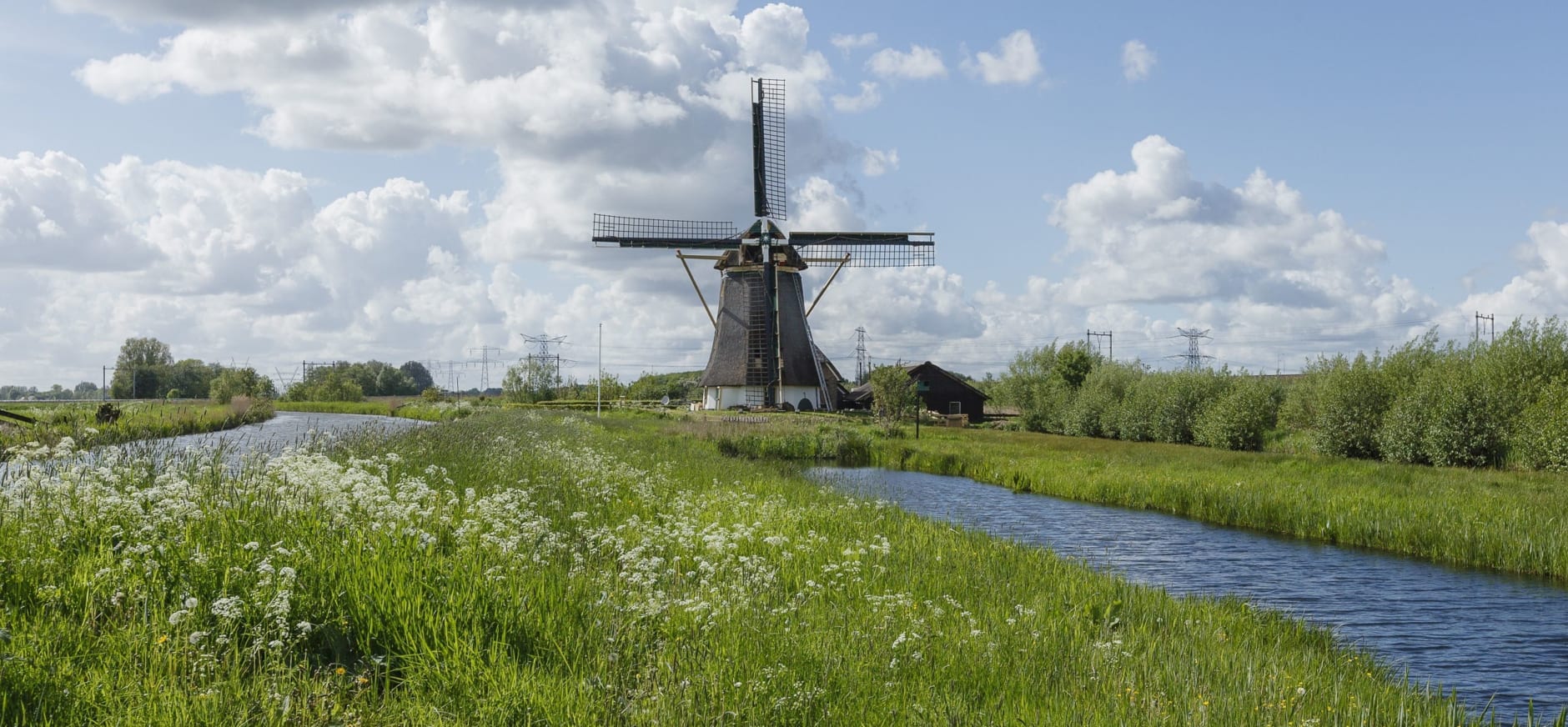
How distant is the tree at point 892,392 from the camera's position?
5517 cm

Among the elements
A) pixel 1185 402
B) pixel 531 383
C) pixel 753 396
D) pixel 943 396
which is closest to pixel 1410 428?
pixel 1185 402

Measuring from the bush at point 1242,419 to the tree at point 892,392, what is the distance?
17099 mm


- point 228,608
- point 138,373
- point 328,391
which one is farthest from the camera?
point 138,373

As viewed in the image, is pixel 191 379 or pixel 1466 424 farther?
pixel 191 379

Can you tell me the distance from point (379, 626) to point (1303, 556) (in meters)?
16.6

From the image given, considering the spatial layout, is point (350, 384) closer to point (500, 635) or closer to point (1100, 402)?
point (1100, 402)

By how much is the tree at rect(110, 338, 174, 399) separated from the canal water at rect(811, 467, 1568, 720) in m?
113

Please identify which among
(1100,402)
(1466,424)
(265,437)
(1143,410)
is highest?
(1100,402)

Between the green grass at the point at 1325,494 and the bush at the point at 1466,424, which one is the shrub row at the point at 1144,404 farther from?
the bush at the point at 1466,424

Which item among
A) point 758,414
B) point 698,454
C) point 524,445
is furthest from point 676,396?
Result: point 524,445

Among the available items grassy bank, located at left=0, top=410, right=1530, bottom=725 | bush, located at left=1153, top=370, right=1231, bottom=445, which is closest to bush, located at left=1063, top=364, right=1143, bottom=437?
bush, located at left=1153, top=370, right=1231, bottom=445

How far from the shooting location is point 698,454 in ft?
95.3

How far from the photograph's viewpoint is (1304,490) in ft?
73.5

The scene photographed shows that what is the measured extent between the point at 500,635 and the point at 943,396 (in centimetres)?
6311
